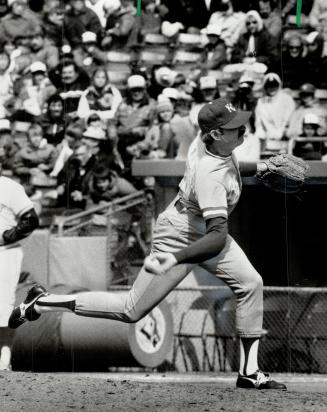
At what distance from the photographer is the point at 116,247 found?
9594 millimetres

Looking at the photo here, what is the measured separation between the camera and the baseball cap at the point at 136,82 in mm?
9781

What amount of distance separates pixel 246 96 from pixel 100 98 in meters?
1.52

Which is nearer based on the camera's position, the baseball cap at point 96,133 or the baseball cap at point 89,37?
the baseball cap at point 96,133

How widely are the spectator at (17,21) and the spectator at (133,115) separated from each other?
1.28 m

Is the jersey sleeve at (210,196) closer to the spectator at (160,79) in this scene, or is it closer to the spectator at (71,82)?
the spectator at (160,79)

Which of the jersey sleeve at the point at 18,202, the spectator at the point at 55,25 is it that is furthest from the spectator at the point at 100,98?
the jersey sleeve at the point at 18,202

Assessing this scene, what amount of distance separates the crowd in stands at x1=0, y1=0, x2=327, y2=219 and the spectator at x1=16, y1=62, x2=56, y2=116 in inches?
0.4

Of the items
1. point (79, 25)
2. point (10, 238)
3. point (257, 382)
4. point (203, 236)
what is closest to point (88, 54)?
point (79, 25)

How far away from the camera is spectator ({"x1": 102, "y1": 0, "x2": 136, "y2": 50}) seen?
32.4ft

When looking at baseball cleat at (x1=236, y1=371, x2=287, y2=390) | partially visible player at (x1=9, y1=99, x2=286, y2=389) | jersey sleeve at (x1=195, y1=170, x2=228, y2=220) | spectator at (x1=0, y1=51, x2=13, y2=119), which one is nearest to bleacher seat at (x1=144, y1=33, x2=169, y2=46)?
spectator at (x1=0, y1=51, x2=13, y2=119)

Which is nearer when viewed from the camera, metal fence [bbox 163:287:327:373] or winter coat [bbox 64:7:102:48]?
metal fence [bbox 163:287:327:373]

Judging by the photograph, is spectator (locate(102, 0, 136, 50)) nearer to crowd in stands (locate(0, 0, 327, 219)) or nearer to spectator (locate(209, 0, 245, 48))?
crowd in stands (locate(0, 0, 327, 219))

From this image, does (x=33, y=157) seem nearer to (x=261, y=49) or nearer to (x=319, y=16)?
(x=261, y=49)

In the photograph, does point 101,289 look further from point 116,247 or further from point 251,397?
point 251,397
